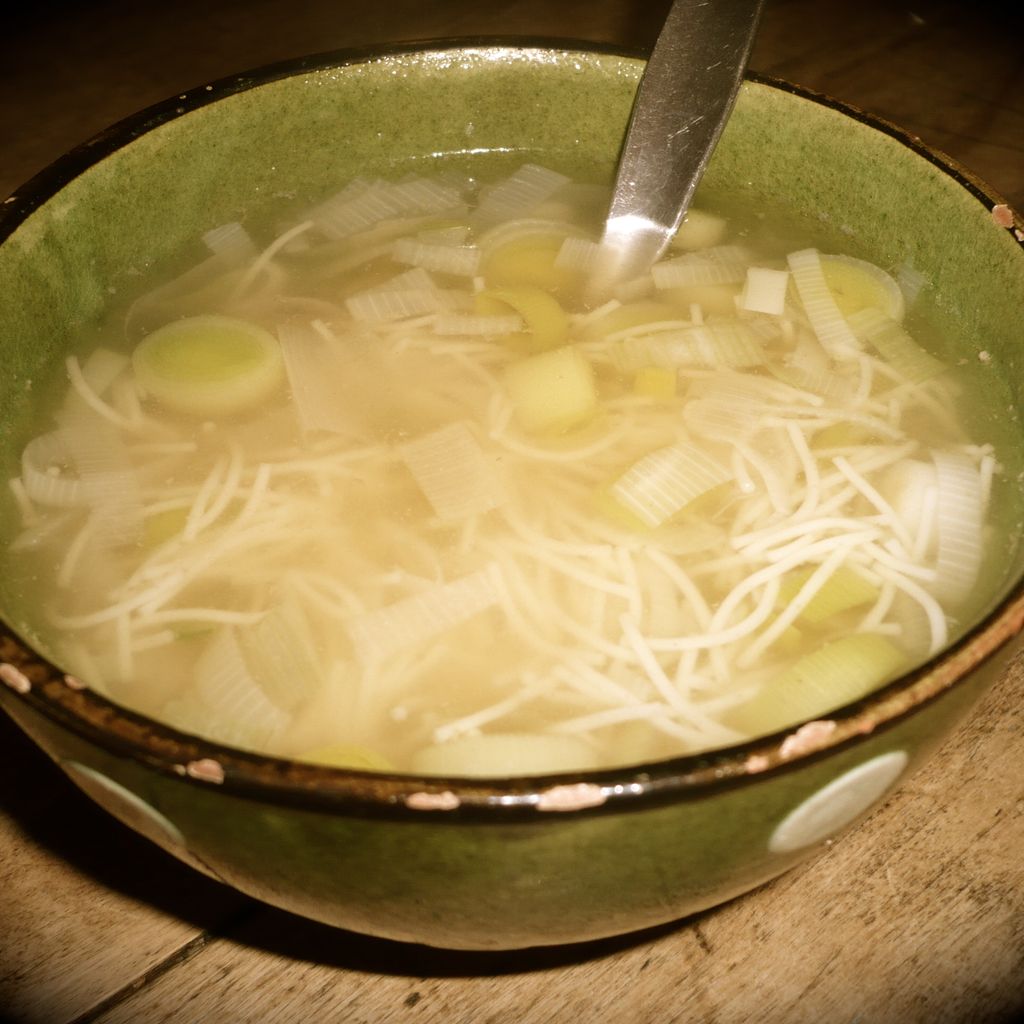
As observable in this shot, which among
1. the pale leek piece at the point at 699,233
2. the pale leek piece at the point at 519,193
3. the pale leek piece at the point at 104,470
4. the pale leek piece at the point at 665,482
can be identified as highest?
the pale leek piece at the point at 519,193

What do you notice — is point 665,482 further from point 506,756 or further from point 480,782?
point 480,782

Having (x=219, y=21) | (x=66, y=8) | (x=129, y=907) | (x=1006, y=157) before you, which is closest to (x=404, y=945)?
(x=129, y=907)

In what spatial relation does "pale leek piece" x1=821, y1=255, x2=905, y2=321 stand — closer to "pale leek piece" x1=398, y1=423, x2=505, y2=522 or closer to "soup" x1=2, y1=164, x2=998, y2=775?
"soup" x1=2, y1=164, x2=998, y2=775

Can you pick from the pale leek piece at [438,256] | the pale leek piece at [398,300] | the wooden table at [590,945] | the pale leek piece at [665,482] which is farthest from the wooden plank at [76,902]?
the pale leek piece at [438,256]

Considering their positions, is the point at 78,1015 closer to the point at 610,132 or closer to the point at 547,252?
the point at 547,252

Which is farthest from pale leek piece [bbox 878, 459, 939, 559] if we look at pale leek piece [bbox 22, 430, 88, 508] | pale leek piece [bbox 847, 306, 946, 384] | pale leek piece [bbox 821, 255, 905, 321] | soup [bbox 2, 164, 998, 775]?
pale leek piece [bbox 22, 430, 88, 508]

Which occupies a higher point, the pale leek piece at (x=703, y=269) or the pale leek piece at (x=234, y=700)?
the pale leek piece at (x=703, y=269)

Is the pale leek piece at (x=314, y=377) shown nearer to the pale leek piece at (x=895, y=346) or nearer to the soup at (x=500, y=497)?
the soup at (x=500, y=497)
